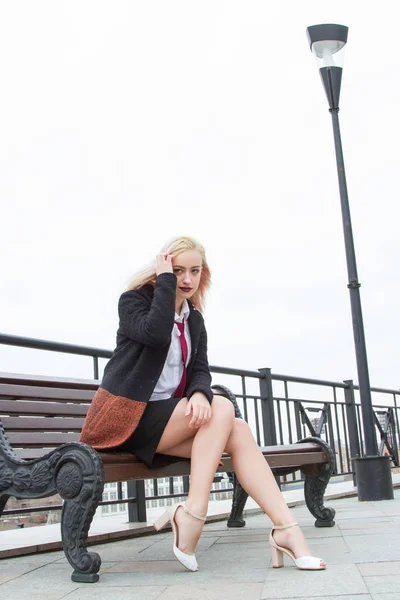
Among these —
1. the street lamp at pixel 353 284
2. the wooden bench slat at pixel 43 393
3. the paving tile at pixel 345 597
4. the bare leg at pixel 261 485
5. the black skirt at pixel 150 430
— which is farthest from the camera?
the street lamp at pixel 353 284

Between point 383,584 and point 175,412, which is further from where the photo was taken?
point 175,412

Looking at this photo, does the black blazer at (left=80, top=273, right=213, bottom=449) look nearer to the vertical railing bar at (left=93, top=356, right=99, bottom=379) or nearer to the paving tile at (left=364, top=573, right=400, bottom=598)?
the paving tile at (left=364, top=573, right=400, bottom=598)

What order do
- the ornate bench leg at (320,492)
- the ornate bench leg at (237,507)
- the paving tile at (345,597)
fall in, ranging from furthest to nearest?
the ornate bench leg at (237,507), the ornate bench leg at (320,492), the paving tile at (345,597)

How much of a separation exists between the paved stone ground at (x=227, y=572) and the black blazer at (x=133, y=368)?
615 millimetres

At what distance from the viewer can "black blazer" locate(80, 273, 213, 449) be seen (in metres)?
3.39

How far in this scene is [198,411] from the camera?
3.32m

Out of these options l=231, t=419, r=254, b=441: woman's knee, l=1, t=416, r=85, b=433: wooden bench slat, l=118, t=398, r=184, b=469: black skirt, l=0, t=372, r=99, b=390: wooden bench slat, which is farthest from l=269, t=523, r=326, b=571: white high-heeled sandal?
l=0, t=372, r=99, b=390: wooden bench slat

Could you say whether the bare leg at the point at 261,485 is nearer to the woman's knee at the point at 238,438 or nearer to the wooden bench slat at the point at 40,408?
the woman's knee at the point at 238,438

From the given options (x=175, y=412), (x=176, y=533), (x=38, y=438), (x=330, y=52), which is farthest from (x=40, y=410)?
(x=330, y=52)

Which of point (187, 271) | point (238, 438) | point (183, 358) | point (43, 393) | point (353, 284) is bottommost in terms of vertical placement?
point (238, 438)

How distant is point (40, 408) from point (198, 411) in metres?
0.99

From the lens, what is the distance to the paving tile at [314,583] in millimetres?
2594

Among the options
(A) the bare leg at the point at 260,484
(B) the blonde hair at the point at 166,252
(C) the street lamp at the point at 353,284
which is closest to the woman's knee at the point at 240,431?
(A) the bare leg at the point at 260,484

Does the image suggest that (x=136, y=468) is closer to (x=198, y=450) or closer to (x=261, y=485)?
(x=198, y=450)
